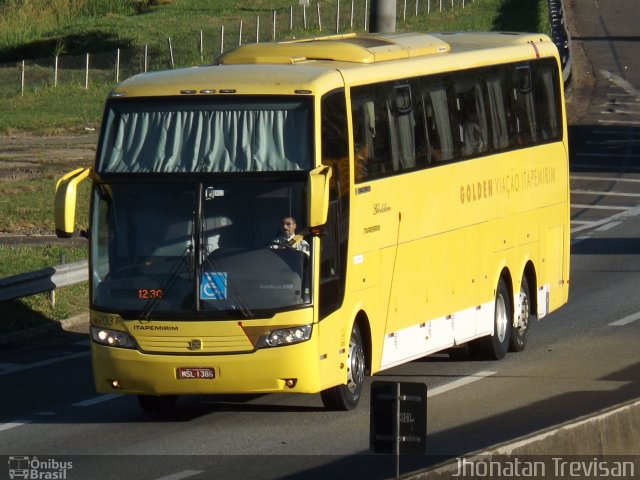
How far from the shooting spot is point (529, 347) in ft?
60.2

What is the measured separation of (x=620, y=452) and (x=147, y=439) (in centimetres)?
452

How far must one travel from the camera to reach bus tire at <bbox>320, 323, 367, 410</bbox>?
1414cm

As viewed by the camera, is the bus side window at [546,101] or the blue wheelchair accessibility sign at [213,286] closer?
the blue wheelchair accessibility sign at [213,286]

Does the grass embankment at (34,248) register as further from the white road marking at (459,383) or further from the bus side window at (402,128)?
the bus side window at (402,128)

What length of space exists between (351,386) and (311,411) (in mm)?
484

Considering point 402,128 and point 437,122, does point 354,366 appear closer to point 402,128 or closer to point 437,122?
point 402,128

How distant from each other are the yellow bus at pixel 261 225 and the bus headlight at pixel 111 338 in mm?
13

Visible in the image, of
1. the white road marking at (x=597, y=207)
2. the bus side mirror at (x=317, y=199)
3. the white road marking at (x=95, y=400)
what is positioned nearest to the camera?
the bus side mirror at (x=317, y=199)

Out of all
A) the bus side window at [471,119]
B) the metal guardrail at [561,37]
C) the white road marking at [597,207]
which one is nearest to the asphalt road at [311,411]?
the bus side window at [471,119]

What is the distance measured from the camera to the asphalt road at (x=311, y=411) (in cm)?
1227

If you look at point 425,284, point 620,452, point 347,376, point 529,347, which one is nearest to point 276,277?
point 347,376

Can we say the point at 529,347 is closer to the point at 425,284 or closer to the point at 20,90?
the point at 425,284

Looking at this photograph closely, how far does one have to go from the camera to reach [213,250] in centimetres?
1337

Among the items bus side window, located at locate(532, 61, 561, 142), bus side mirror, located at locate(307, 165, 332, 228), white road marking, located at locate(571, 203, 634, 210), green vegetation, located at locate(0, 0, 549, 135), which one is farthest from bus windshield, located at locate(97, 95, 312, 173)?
green vegetation, located at locate(0, 0, 549, 135)
